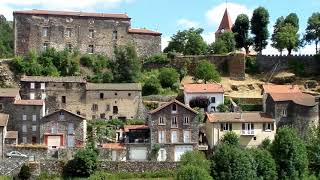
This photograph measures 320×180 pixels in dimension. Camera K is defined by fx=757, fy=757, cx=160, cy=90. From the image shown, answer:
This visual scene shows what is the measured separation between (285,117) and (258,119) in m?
2.84

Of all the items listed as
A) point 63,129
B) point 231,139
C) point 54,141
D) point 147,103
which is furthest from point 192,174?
point 147,103

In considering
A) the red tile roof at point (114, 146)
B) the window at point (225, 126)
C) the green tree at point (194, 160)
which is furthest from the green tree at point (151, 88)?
the green tree at point (194, 160)

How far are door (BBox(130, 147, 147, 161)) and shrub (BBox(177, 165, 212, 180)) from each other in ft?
22.5

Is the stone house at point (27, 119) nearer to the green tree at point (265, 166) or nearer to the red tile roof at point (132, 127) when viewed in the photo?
the red tile roof at point (132, 127)

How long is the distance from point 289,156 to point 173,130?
9.95 metres

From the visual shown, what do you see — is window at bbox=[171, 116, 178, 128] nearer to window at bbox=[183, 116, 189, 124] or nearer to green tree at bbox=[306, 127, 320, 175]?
window at bbox=[183, 116, 189, 124]

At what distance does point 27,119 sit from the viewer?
210 feet

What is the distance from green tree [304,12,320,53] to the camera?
83.5 meters

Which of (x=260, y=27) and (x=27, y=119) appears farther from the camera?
(x=260, y=27)

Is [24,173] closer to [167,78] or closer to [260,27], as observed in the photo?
[167,78]

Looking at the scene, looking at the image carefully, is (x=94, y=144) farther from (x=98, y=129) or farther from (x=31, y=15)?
(x=31, y=15)

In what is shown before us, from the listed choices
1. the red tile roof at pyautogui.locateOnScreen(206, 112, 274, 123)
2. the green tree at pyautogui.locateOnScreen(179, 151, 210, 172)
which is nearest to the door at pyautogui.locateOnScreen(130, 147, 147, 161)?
the green tree at pyautogui.locateOnScreen(179, 151, 210, 172)

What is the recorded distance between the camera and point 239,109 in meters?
68.6

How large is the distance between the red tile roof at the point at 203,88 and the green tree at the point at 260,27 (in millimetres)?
14977
